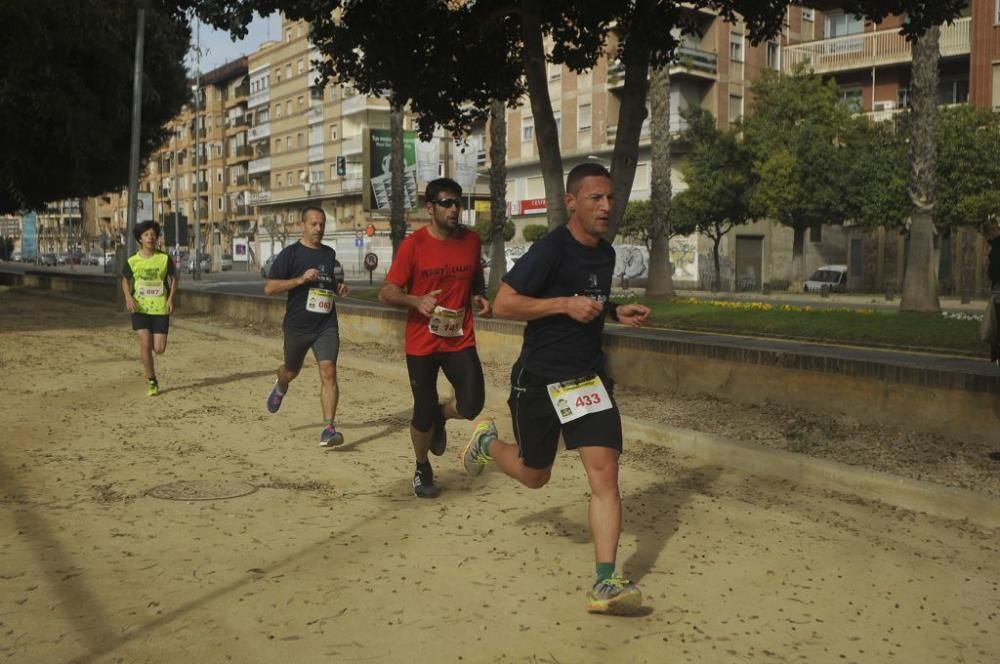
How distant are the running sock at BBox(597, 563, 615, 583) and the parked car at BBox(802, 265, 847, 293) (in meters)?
39.2

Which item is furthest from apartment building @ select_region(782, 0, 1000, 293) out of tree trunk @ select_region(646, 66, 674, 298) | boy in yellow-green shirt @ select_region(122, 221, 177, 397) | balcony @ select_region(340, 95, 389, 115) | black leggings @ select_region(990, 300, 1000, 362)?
balcony @ select_region(340, 95, 389, 115)

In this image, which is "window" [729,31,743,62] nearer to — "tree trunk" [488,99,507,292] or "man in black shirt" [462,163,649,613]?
"tree trunk" [488,99,507,292]

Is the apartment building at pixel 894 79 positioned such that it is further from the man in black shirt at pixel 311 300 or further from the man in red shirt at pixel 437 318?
the man in red shirt at pixel 437 318

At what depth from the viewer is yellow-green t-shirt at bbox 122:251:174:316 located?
11.0m

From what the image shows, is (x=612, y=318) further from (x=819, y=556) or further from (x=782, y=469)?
(x=782, y=469)

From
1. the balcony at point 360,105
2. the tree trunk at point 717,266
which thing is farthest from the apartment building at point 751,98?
the balcony at point 360,105

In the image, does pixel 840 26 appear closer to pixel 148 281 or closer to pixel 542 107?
pixel 542 107

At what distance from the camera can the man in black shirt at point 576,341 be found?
4.32 metres

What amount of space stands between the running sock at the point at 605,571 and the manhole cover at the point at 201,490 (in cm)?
284

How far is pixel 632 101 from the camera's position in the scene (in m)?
11.4

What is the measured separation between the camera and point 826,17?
49.1 m

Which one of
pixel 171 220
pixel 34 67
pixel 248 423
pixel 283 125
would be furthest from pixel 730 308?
pixel 283 125

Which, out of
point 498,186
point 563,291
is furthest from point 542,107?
point 498,186

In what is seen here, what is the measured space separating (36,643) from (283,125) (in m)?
90.8
